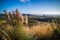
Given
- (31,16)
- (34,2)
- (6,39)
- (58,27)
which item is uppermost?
(34,2)

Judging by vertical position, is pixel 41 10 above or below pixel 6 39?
above

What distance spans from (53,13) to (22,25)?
1.63 ft

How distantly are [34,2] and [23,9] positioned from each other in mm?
199

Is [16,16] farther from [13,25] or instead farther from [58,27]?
[58,27]

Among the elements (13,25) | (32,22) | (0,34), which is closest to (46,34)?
(32,22)

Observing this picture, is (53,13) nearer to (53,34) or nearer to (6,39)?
(53,34)

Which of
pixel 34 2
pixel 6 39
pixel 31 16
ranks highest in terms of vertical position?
pixel 34 2

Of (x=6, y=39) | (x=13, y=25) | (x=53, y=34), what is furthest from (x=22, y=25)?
(x=53, y=34)

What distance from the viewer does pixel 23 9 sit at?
189 cm

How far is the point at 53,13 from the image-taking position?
6.10ft

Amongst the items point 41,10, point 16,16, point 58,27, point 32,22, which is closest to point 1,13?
point 16,16

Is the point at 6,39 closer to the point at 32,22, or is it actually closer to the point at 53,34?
the point at 32,22

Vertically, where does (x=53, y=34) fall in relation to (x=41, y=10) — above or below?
below

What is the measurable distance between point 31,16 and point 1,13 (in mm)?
466
